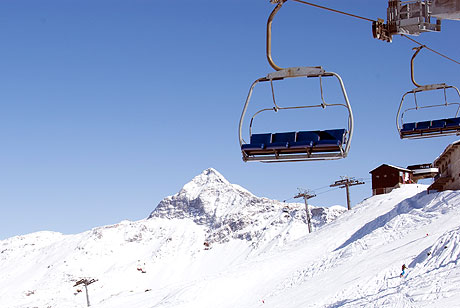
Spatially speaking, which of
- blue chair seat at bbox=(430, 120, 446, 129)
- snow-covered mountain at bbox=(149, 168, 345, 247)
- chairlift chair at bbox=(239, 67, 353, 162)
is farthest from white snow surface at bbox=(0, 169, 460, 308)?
chairlift chair at bbox=(239, 67, 353, 162)

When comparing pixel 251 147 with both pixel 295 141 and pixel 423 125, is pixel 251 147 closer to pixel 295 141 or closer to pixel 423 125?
pixel 295 141

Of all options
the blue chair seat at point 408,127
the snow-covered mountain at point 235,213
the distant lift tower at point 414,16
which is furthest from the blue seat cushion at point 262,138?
the snow-covered mountain at point 235,213

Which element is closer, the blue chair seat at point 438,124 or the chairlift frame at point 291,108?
the chairlift frame at point 291,108

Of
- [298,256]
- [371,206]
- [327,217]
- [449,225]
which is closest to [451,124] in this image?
[449,225]

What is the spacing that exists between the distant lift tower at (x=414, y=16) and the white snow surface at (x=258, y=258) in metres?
9.03

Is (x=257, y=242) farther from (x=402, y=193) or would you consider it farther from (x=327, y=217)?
(x=402, y=193)

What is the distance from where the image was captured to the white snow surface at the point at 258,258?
29.3 metres

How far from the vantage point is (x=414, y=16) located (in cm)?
1427

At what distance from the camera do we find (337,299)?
94.8 feet

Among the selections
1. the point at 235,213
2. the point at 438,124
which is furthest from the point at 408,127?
the point at 235,213

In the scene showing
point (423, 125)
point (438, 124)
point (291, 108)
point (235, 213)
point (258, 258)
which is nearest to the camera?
point (291, 108)

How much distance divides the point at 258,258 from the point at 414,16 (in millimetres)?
35548

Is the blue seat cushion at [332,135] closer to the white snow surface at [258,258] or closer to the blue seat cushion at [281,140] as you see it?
the blue seat cushion at [281,140]

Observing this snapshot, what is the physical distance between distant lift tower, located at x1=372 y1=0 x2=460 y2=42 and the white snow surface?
903cm
